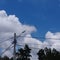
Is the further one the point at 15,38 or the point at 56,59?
the point at 56,59

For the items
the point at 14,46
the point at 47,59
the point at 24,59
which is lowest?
the point at 14,46

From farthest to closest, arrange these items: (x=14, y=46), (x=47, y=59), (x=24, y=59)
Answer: (x=24, y=59)
(x=47, y=59)
(x=14, y=46)

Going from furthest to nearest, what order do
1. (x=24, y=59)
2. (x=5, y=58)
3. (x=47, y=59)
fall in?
(x=24, y=59)
(x=5, y=58)
(x=47, y=59)

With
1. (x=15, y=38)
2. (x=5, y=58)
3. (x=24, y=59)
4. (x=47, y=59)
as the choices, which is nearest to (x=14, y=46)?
(x=15, y=38)

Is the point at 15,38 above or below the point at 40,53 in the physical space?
below

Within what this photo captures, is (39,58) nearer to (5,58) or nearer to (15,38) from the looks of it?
(5,58)

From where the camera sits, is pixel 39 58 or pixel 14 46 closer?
pixel 14 46

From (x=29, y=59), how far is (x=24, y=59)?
2562 millimetres

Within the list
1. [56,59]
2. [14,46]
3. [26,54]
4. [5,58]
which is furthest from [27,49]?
[14,46]

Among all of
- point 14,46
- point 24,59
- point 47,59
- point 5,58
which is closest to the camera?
point 14,46

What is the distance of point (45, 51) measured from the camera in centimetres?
14675

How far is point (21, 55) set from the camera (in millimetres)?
143250

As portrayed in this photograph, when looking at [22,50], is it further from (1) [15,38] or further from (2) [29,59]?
(1) [15,38]

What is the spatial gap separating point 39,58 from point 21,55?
8.95m
